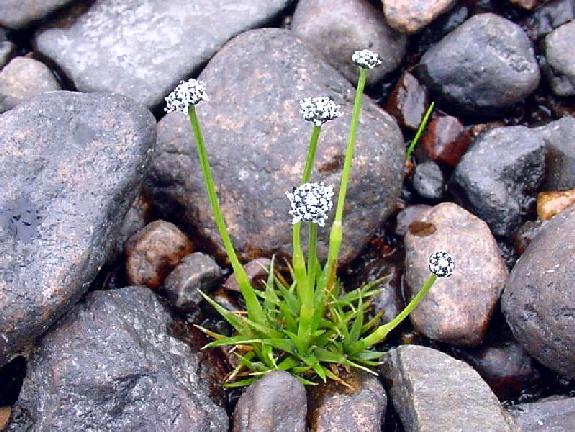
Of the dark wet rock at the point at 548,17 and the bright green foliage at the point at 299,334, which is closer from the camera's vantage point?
the bright green foliage at the point at 299,334

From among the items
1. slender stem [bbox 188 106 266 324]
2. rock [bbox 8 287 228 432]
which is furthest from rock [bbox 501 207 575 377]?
rock [bbox 8 287 228 432]

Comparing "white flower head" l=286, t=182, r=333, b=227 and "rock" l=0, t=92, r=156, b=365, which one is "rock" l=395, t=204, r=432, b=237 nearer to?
"rock" l=0, t=92, r=156, b=365

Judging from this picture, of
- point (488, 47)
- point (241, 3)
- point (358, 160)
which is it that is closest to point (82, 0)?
point (241, 3)

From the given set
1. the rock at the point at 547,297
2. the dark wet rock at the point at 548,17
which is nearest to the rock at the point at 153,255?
the rock at the point at 547,297

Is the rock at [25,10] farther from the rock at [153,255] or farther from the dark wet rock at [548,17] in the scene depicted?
the dark wet rock at [548,17]

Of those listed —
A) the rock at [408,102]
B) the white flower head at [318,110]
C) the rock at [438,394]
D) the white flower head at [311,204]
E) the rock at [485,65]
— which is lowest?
the rock at [438,394]

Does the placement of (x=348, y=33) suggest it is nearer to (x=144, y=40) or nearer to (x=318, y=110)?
(x=144, y=40)
